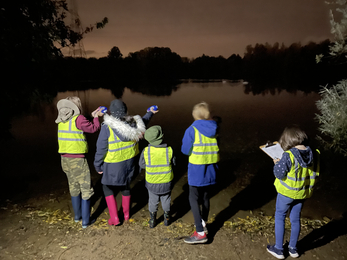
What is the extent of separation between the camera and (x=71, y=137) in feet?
11.0

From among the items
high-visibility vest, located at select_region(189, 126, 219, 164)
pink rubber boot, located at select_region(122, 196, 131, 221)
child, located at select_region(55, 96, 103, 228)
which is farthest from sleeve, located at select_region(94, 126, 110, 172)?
high-visibility vest, located at select_region(189, 126, 219, 164)

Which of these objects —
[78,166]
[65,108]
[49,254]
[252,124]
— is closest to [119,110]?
[65,108]

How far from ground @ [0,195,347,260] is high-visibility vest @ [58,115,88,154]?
1366 mm

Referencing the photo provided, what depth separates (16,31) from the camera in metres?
5.10

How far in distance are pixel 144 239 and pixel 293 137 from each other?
2584mm

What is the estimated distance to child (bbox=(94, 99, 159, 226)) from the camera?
3.24m

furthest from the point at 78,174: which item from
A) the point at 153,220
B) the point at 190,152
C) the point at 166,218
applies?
the point at 190,152

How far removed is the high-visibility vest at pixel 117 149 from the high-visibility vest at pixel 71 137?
0.46m

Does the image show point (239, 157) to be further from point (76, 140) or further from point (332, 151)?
point (76, 140)

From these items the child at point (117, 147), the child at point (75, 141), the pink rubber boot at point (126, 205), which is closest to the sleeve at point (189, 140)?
the child at point (117, 147)

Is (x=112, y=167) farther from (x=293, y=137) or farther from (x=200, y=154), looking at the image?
(x=293, y=137)

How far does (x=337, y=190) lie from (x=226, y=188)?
2.57 metres

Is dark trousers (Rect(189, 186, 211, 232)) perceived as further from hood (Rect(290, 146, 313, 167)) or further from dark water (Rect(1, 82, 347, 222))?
hood (Rect(290, 146, 313, 167))

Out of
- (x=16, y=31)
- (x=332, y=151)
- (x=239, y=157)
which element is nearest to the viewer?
(x=16, y=31)
